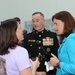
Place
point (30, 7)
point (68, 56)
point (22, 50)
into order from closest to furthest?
point (22, 50), point (68, 56), point (30, 7)

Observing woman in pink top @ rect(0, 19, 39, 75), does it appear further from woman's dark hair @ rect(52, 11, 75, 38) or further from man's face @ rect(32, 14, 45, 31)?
man's face @ rect(32, 14, 45, 31)

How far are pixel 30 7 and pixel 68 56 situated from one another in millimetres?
1872

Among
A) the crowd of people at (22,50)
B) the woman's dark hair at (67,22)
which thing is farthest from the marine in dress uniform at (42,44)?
the woman's dark hair at (67,22)

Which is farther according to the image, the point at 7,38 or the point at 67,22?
the point at 67,22

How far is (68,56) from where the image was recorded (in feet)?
5.42

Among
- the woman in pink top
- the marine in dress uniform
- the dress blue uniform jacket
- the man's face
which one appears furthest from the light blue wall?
the woman in pink top

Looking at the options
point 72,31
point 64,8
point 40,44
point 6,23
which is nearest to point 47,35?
point 40,44

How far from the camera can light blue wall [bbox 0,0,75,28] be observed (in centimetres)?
316

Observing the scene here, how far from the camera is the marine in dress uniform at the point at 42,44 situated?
265 centimetres

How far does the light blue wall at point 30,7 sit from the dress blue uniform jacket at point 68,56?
154cm

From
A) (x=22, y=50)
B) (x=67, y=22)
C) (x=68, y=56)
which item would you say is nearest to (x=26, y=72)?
(x=22, y=50)

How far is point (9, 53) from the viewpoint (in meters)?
1.47

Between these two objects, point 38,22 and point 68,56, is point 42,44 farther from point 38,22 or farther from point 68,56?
point 68,56

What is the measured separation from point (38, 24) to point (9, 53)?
1.33m
